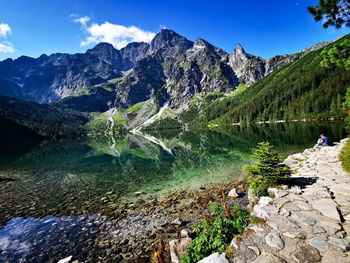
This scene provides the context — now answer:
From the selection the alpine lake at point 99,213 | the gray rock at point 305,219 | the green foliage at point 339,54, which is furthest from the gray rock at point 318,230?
the green foliage at point 339,54

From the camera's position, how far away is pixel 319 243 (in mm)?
6508

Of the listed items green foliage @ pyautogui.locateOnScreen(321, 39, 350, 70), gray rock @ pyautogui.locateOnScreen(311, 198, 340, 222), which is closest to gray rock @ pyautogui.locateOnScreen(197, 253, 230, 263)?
gray rock @ pyautogui.locateOnScreen(311, 198, 340, 222)

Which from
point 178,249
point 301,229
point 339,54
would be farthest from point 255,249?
point 339,54

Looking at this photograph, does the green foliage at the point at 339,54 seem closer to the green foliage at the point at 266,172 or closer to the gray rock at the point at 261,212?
the green foliage at the point at 266,172

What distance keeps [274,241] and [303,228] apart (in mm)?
1633

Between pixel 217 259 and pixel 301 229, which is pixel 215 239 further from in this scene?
pixel 301 229

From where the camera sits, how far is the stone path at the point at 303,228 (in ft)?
20.1

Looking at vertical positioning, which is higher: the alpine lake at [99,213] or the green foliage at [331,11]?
the green foliage at [331,11]

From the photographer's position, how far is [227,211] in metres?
10.4

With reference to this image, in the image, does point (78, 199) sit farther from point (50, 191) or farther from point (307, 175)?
point (307, 175)

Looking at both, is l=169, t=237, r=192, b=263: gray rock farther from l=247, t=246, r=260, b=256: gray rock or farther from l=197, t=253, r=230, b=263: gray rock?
l=247, t=246, r=260, b=256: gray rock

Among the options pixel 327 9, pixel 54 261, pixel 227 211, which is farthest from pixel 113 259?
pixel 327 9

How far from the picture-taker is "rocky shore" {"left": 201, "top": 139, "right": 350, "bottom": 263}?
6.14m

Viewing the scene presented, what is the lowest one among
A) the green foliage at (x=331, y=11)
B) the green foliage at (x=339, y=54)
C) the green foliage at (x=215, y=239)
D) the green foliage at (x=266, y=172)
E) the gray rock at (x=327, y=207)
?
the green foliage at (x=215, y=239)
